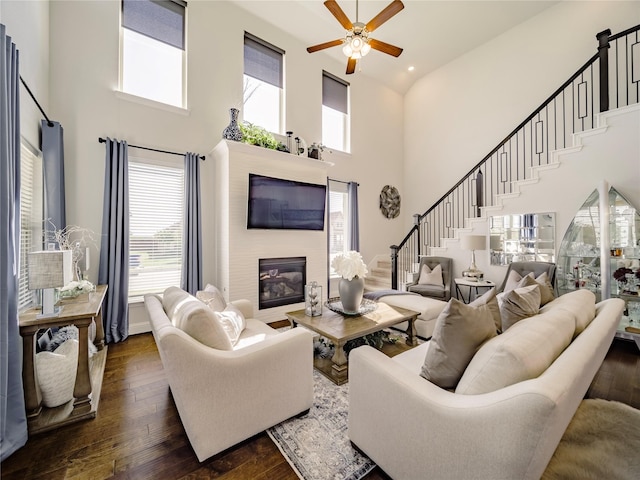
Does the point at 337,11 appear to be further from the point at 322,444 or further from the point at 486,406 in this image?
the point at 322,444

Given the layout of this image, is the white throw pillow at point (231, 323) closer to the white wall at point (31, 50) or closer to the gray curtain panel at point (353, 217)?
the white wall at point (31, 50)

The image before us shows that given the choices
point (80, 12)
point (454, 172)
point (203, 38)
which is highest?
point (203, 38)

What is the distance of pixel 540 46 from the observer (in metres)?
4.87

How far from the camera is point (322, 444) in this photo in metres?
1.65

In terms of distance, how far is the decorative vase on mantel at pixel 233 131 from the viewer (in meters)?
3.82

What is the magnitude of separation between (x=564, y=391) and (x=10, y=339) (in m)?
2.72

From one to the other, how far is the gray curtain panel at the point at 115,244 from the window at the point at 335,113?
354 centimetres

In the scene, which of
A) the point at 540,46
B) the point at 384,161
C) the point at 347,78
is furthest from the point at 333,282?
the point at 540,46

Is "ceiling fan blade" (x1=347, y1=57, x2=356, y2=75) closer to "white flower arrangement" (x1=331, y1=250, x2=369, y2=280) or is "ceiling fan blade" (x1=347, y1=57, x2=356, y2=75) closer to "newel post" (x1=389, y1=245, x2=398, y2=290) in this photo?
"white flower arrangement" (x1=331, y1=250, x2=369, y2=280)

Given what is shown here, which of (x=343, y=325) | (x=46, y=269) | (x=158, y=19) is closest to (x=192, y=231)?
(x=46, y=269)

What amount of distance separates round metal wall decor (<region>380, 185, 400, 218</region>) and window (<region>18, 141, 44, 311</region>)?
5.62m

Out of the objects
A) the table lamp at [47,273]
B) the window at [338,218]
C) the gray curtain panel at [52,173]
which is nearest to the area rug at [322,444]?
the table lamp at [47,273]

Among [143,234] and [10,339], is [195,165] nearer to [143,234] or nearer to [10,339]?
[143,234]

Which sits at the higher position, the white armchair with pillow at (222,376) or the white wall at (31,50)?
the white wall at (31,50)
